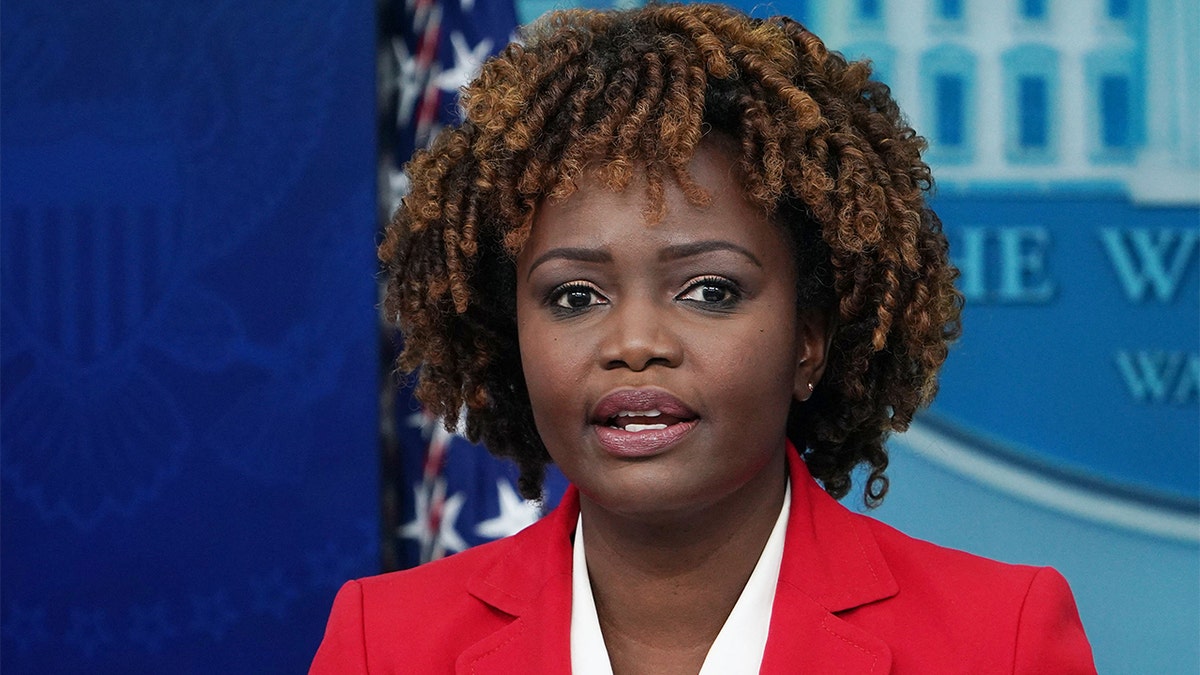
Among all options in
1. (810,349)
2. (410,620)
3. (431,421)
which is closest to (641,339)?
(810,349)

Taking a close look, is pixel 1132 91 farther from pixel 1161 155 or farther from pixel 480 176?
pixel 480 176

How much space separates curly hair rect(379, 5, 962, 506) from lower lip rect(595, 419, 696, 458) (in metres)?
0.26

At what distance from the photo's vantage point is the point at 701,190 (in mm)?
1564

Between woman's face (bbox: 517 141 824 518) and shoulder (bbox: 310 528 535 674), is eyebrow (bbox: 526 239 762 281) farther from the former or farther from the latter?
shoulder (bbox: 310 528 535 674)

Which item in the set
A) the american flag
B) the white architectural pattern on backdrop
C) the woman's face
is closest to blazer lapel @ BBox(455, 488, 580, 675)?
A: the woman's face

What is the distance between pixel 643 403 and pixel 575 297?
173 millimetres

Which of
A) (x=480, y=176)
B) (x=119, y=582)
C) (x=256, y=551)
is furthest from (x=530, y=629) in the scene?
(x=119, y=582)

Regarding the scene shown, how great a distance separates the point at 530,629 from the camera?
170cm

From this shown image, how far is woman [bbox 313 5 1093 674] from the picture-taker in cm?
156

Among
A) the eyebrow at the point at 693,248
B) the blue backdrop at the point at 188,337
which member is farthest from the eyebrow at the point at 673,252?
the blue backdrop at the point at 188,337

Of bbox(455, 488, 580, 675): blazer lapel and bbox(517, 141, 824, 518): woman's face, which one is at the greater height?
bbox(517, 141, 824, 518): woman's face

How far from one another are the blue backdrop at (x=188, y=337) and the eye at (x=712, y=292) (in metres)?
1.04

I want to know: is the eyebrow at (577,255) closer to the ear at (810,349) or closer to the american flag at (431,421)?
the ear at (810,349)

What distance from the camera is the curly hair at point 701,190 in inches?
63.0
